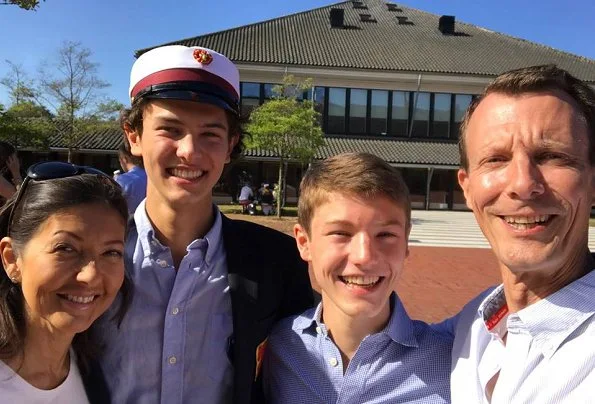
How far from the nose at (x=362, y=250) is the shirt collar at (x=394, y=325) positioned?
12.4 inches

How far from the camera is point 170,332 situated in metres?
1.88

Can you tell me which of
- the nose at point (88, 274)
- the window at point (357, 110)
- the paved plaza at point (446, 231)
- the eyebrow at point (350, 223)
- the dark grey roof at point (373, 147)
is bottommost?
the paved plaza at point (446, 231)

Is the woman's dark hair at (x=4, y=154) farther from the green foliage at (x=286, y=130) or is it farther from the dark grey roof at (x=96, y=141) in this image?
the dark grey roof at (x=96, y=141)

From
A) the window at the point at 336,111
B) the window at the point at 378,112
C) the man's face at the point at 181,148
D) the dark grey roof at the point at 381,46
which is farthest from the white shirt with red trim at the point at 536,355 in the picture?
the window at the point at 378,112

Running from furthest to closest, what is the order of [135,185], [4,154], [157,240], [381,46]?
1. [381,46]
2. [4,154]
3. [135,185]
4. [157,240]

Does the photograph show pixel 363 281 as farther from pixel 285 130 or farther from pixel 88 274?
pixel 285 130

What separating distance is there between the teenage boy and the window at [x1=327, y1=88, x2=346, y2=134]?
79.6 ft

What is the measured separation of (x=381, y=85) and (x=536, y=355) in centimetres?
2563

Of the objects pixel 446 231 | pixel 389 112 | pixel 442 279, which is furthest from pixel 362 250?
pixel 389 112

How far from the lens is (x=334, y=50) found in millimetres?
26688

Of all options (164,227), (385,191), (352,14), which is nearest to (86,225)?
(164,227)

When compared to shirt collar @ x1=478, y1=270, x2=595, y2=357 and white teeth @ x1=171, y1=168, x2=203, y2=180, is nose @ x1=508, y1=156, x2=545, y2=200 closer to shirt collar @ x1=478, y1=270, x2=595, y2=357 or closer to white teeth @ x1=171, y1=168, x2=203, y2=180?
shirt collar @ x1=478, y1=270, x2=595, y2=357

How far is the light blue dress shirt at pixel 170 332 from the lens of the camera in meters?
1.88

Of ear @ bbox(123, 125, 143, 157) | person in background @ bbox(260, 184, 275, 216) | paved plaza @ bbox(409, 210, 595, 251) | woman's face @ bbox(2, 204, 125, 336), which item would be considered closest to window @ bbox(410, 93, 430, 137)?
paved plaza @ bbox(409, 210, 595, 251)
